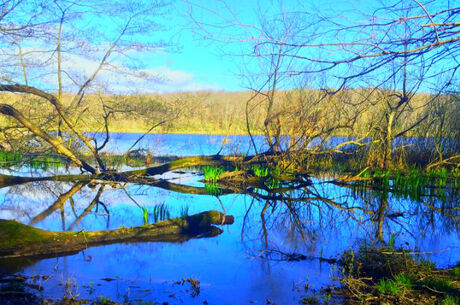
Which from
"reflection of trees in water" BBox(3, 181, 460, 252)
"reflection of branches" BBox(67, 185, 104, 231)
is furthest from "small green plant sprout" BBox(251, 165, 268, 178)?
"reflection of branches" BBox(67, 185, 104, 231)

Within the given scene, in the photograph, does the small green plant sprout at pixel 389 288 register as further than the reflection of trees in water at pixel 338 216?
No

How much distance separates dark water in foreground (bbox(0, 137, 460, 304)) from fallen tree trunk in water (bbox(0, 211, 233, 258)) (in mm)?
184

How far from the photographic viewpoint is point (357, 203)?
30.9ft

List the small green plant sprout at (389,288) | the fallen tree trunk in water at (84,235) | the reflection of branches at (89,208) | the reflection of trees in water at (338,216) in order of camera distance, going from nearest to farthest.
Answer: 1. the small green plant sprout at (389,288)
2. the fallen tree trunk in water at (84,235)
3. the reflection of trees in water at (338,216)
4. the reflection of branches at (89,208)

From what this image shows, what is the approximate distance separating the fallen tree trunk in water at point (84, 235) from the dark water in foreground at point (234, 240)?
0.61 ft

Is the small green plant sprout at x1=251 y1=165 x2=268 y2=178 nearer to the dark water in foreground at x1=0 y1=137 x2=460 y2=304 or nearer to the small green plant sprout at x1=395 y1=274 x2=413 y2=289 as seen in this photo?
the dark water in foreground at x1=0 y1=137 x2=460 y2=304

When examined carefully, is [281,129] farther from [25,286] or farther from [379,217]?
[25,286]

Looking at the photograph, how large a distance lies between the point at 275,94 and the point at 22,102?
7.06 meters

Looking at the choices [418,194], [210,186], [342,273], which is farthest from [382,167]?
[342,273]

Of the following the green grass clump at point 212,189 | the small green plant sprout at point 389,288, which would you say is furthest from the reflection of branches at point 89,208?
the small green plant sprout at point 389,288

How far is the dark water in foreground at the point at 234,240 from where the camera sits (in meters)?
4.09

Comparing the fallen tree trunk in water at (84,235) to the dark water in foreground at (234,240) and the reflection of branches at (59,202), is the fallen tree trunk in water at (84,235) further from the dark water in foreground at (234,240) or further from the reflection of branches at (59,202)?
the reflection of branches at (59,202)

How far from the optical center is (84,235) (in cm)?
520

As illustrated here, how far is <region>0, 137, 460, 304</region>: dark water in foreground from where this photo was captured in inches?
161
